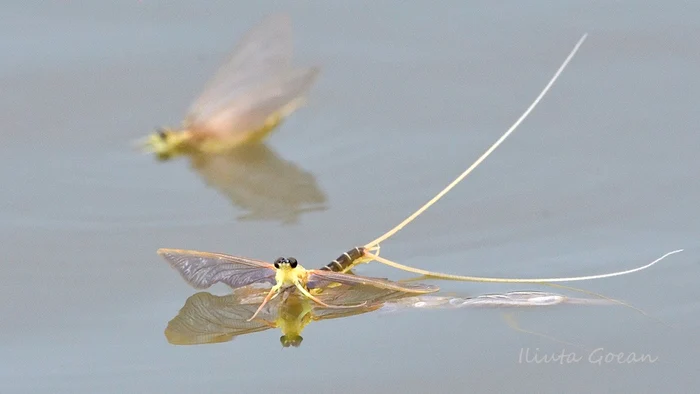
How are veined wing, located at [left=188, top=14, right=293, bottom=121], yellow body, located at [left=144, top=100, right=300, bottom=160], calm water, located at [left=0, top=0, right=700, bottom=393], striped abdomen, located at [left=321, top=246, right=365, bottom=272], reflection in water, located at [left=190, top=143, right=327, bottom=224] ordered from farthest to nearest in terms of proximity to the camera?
veined wing, located at [left=188, top=14, right=293, bottom=121], yellow body, located at [left=144, top=100, right=300, bottom=160], reflection in water, located at [left=190, top=143, right=327, bottom=224], striped abdomen, located at [left=321, top=246, right=365, bottom=272], calm water, located at [left=0, top=0, right=700, bottom=393]

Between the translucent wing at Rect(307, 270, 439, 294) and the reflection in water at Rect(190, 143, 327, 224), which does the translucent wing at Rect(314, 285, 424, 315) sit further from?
the reflection in water at Rect(190, 143, 327, 224)

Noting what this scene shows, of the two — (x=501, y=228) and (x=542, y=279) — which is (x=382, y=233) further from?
(x=542, y=279)

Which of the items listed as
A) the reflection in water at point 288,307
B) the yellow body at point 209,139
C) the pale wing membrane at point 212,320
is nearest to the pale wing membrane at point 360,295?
the reflection in water at point 288,307

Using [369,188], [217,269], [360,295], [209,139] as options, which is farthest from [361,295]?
[209,139]

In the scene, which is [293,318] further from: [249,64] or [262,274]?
[249,64]

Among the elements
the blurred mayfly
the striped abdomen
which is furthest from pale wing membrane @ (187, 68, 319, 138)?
the striped abdomen

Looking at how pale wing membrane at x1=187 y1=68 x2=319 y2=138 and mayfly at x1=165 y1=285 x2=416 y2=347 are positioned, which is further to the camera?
pale wing membrane at x1=187 y1=68 x2=319 y2=138

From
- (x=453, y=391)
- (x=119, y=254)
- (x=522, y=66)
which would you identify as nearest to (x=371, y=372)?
(x=453, y=391)
